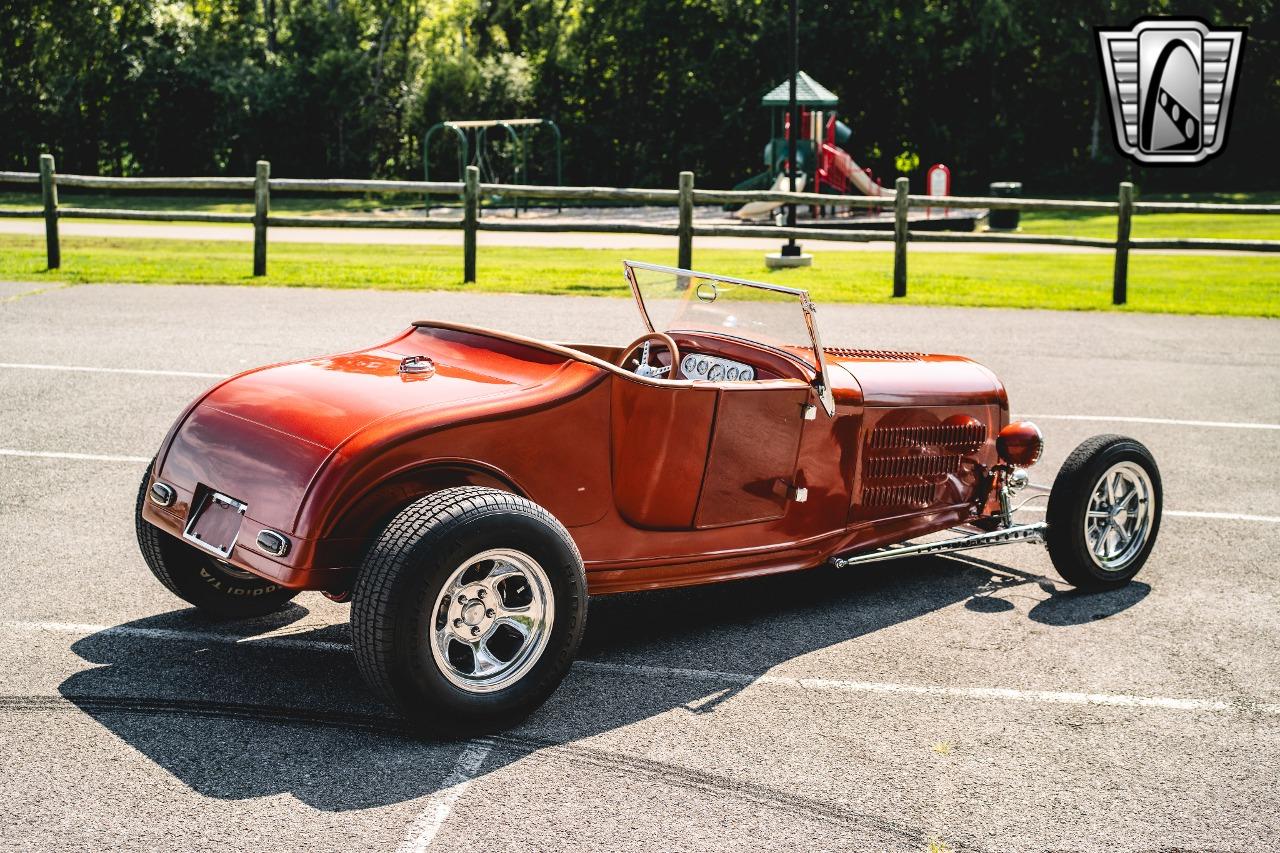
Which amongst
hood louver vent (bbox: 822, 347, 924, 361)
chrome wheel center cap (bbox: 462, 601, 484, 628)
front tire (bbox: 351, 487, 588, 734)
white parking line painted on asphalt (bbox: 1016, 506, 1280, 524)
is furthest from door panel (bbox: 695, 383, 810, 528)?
white parking line painted on asphalt (bbox: 1016, 506, 1280, 524)

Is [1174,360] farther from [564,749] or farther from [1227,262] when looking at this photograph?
[1227,262]

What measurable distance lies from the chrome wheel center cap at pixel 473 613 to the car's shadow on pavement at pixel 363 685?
36 cm

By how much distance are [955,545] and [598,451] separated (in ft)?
5.88

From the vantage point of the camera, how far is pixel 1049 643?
5234mm

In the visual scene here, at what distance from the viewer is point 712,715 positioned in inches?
175

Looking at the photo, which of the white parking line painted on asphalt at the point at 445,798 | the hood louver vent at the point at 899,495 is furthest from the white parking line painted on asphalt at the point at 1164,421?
the white parking line painted on asphalt at the point at 445,798

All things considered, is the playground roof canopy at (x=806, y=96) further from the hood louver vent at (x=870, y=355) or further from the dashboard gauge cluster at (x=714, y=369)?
the dashboard gauge cluster at (x=714, y=369)

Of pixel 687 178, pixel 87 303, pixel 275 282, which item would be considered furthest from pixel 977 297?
pixel 87 303

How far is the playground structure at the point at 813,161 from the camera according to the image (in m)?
27.6

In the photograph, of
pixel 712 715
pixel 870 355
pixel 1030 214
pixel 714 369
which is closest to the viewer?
pixel 712 715

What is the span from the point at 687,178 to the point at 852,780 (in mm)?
12734

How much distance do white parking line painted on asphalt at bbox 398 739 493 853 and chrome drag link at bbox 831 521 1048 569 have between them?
1.86m

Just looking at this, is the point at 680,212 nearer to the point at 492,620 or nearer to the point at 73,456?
the point at 73,456

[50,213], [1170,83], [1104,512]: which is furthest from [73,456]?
[1170,83]
